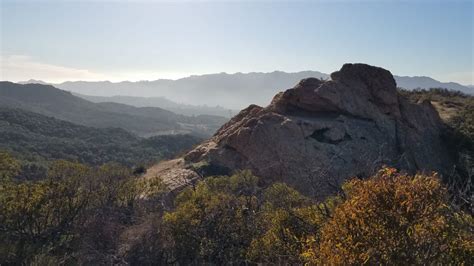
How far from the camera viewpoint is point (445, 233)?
8.08 metres

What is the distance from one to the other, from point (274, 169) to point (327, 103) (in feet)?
24.9

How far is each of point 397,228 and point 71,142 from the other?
83247 millimetres

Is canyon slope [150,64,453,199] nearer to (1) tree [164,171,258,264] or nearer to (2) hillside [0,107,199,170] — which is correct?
(1) tree [164,171,258,264]

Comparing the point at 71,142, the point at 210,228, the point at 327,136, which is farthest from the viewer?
the point at 71,142

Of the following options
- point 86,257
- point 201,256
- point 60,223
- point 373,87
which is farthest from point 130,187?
point 373,87

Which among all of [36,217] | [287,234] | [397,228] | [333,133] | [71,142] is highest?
[397,228]

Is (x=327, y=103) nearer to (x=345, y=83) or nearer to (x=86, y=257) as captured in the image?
(x=345, y=83)

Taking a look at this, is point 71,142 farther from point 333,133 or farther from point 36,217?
point 36,217

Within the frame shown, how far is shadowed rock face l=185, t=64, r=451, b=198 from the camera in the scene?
27250 millimetres

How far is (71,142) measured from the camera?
83812mm

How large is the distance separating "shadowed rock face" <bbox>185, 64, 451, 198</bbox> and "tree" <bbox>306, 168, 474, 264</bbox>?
1654 centimetres

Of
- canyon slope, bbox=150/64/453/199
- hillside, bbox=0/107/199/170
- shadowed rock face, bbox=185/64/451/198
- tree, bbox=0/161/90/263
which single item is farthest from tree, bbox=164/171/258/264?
hillside, bbox=0/107/199/170

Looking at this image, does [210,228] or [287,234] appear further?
[210,228]

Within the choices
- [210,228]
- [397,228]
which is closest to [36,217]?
[210,228]
